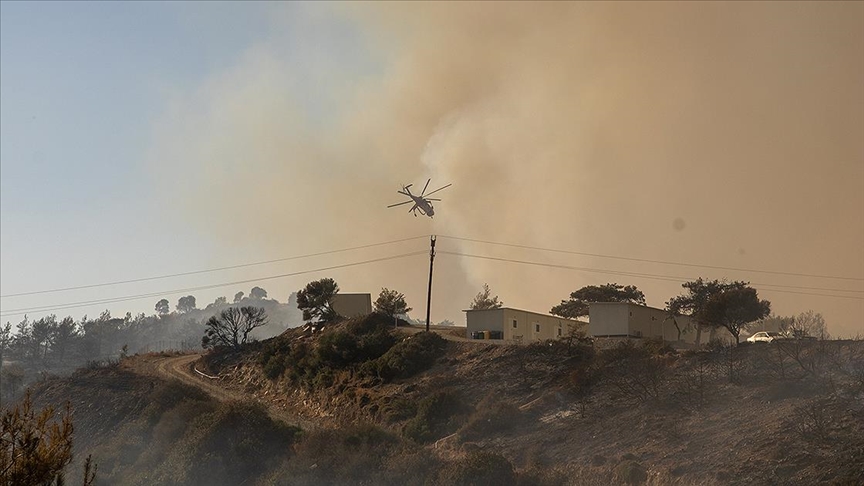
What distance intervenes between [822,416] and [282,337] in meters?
64.1

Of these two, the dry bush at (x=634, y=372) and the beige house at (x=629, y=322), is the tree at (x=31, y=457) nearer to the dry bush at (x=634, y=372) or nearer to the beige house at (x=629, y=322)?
the dry bush at (x=634, y=372)

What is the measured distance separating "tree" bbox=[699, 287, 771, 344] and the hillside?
27.4 ft

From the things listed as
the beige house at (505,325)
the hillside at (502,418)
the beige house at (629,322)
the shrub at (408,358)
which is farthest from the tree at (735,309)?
the shrub at (408,358)

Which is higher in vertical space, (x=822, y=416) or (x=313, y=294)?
(x=313, y=294)

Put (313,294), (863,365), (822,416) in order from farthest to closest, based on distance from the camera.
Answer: (313,294) < (863,365) < (822,416)

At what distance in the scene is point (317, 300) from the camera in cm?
9575

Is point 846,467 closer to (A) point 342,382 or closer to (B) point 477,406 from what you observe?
(B) point 477,406

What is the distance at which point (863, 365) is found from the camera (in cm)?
4375

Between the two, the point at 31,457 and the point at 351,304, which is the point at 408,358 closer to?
the point at 351,304

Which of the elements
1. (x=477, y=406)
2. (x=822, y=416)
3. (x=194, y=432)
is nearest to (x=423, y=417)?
(x=477, y=406)

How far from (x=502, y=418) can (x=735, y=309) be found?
20908 millimetres

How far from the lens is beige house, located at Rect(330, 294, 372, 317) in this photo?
95.5 m

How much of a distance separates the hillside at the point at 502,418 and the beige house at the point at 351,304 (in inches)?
614

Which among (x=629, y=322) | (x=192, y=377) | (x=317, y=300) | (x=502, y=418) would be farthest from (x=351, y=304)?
(x=502, y=418)
